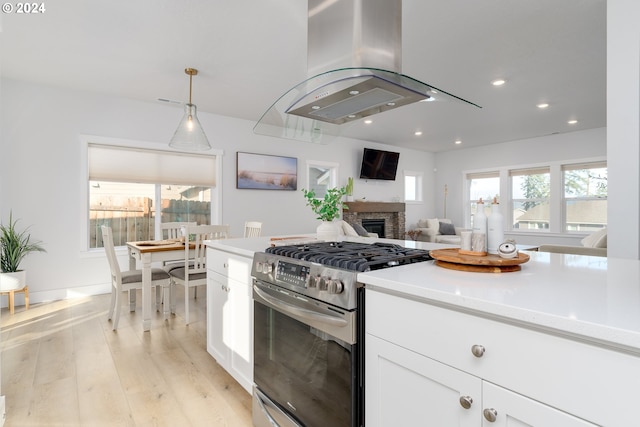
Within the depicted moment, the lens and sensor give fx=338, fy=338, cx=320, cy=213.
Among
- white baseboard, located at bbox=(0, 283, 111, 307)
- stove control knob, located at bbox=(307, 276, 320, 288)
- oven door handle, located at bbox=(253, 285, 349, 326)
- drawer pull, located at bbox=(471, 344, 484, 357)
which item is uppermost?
stove control knob, located at bbox=(307, 276, 320, 288)

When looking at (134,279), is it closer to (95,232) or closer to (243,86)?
(95,232)

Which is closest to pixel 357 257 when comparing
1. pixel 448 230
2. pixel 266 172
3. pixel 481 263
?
pixel 481 263

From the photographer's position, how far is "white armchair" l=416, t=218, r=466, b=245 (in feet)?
25.2

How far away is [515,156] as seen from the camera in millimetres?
7141

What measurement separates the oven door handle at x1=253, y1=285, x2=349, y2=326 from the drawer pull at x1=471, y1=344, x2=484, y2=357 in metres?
0.45

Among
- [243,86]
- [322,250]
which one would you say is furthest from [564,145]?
[322,250]

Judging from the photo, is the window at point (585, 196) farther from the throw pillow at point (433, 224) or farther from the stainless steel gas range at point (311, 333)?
the stainless steel gas range at point (311, 333)

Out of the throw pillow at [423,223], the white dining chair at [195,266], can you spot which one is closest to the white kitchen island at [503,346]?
the white dining chair at [195,266]

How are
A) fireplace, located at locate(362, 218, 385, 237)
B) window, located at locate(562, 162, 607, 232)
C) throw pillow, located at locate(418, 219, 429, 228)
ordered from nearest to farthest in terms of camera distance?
window, located at locate(562, 162, 607, 232)
fireplace, located at locate(362, 218, 385, 237)
throw pillow, located at locate(418, 219, 429, 228)

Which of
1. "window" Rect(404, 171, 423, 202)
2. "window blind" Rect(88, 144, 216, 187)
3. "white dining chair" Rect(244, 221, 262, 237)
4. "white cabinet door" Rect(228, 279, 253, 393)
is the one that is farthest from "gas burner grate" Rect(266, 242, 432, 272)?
"window" Rect(404, 171, 423, 202)

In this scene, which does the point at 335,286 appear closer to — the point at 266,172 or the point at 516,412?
the point at 516,412

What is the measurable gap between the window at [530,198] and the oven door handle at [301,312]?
7.05m

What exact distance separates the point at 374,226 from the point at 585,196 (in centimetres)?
397

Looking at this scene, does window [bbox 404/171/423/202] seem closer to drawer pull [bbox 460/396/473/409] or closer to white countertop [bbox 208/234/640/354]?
white countertop [bbox 208/234/640/354]
